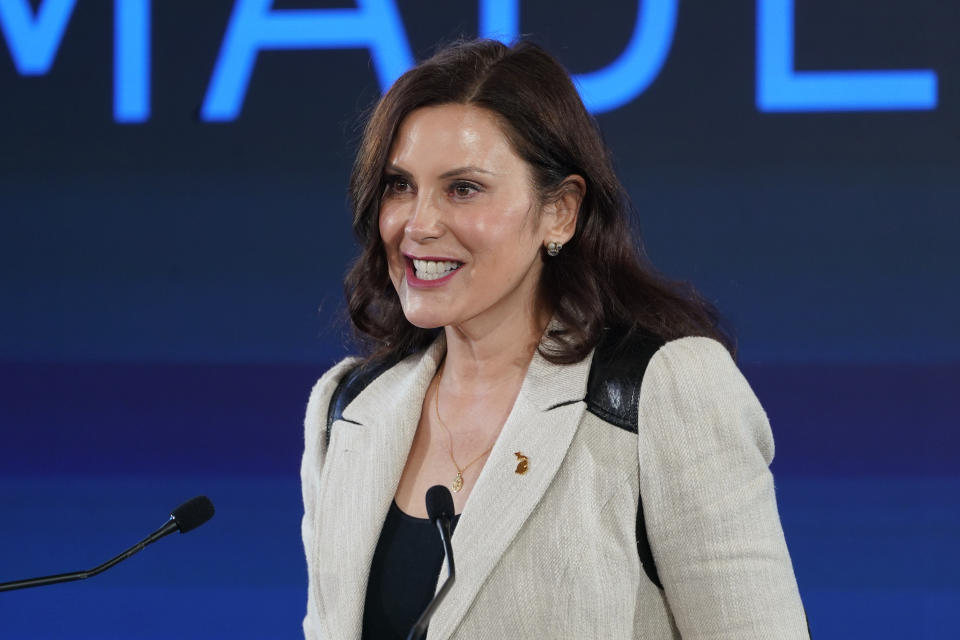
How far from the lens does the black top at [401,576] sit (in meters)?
1.59

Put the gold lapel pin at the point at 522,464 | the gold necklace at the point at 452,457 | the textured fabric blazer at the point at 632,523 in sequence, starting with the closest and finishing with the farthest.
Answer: the textured fabric blazer at the point at 632,523
the gold lapel pin at the point at 522,464
the gold necklace at the point at 452,457

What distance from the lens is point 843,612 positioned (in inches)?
118

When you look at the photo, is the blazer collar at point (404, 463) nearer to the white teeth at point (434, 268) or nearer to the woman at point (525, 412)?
the woman at point (525, 412)

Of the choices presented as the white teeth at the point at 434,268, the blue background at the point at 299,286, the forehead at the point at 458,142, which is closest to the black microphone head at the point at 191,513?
the white teeth at the point at 434,268

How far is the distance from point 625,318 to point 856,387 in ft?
4.91

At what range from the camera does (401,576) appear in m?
1.62

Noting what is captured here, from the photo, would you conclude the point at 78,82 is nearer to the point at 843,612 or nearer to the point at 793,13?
the point at 793,13

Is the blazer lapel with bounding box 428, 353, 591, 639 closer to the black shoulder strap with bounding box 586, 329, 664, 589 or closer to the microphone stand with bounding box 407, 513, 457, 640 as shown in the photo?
the black shoulder strap with bounding box 586, 329, 664, 589

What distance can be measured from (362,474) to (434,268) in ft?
1.05

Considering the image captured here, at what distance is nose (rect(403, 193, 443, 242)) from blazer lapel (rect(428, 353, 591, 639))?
24cm

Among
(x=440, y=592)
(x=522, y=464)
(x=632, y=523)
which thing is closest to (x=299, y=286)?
(x=522, y=464)

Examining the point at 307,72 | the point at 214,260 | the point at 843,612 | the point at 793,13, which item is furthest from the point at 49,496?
the point at 793,13

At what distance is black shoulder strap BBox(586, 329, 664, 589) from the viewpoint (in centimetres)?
153

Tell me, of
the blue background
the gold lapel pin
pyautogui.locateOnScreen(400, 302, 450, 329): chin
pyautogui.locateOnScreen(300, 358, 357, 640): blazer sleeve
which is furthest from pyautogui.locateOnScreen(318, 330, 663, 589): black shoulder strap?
the blue background
